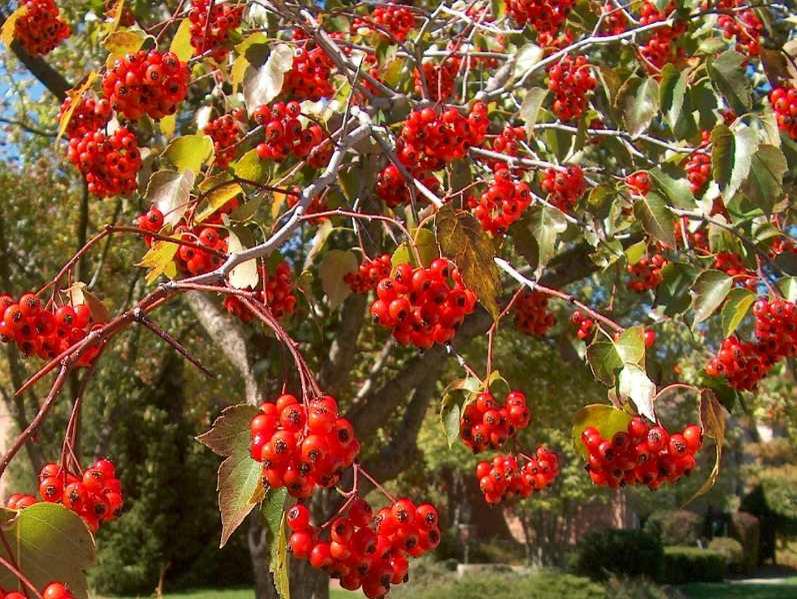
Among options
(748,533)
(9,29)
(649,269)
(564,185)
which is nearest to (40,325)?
(564,185)

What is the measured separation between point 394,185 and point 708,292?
123 centimetres

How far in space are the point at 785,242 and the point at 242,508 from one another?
9.84 feet

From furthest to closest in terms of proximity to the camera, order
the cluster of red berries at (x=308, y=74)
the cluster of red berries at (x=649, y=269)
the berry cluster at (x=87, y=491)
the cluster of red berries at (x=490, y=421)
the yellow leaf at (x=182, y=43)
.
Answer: the cluster of red berries at (x=649, y=269)
the cluster of red berries at (x=308, y=74)
the yellow leaf at (x=182, y=43)
the cluster of red berries at (x=490, y=421)
the berry cluster at (x=87, y=491)

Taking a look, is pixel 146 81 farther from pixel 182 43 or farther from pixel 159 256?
pixel 159 256

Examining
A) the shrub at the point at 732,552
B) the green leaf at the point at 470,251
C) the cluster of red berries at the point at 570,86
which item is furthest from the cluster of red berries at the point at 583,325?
the shrub at the point at 732,552

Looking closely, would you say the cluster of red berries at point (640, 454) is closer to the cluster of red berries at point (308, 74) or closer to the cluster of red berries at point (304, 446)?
the cluster of red berries at point (304, 446)

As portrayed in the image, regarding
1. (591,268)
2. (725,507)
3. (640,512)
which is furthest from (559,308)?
(725,507)

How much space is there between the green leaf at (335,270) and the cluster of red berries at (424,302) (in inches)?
47.9

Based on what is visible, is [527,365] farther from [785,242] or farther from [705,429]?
[705,429]

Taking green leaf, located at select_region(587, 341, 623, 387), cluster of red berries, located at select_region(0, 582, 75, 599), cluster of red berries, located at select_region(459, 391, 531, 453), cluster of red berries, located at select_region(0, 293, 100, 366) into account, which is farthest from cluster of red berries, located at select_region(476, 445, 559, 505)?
cluster of red berries, located at select_region(0, 582, 75, 599)

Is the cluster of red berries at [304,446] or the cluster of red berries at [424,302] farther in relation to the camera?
the cluster of red berries at [424,302]

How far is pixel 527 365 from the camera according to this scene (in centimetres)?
880

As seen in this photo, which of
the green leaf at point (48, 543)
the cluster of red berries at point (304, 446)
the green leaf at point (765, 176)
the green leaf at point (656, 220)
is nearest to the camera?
the green leaf at point (48, 543)

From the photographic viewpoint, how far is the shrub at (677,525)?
2775cm
